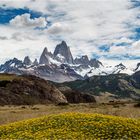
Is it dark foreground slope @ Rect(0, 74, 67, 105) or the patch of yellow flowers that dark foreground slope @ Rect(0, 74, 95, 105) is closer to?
dark foreground slope @ Rect(0, 74, 67, 105)

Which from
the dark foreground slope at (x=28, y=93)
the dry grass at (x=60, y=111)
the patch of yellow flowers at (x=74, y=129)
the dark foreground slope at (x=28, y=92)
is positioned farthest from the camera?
the dark foreground slope at (x=28, y=92)

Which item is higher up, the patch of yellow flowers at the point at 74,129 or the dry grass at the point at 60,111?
the dry grass at the point at 60,111

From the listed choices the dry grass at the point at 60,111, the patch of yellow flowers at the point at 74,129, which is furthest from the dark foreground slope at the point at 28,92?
the patch of yellow flowers at the point at 74,129

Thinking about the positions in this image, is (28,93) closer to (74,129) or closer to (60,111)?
(60,111)

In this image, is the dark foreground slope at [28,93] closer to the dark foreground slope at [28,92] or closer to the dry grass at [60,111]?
the dark foreground slope at [28,92]

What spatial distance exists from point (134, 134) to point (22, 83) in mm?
93558

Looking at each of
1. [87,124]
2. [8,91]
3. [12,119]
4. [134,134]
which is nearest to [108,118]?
[87,124]

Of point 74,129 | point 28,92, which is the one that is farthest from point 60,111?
point 28,92

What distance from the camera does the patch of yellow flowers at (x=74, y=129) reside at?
20692 millimetres

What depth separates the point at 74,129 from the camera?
22.4 m

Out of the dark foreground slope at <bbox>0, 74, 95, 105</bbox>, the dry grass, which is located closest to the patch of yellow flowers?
the dry grass

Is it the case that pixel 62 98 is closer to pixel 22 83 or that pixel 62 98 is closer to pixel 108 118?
pixel 22 83

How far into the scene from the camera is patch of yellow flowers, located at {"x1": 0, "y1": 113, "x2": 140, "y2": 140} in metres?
20.7

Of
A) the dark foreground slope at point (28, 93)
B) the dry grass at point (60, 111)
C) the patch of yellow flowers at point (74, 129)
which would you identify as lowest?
the patch of yellow flowers at point (74, 129)
